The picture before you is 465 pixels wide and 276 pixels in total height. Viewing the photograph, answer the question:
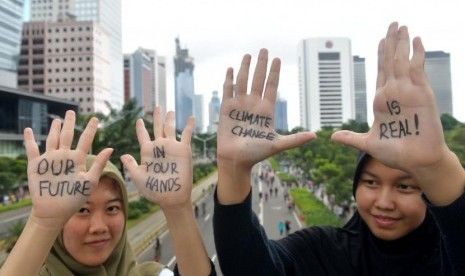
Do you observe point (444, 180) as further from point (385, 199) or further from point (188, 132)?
point (188, 132)

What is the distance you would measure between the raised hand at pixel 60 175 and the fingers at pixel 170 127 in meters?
0.26

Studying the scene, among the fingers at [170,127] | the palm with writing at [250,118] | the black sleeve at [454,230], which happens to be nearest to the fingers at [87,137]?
the fingers at [170,127]

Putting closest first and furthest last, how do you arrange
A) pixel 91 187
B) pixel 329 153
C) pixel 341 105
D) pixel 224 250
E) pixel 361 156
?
pixel 224 250 < pixel 91 187 < pixel 361 156 < pixel 329 153 < pixel 341 105

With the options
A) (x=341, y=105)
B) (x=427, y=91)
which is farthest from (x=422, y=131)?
(x=341, y=105)

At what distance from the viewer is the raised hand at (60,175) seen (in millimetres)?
1651

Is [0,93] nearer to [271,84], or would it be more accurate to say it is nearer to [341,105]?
[271,84]

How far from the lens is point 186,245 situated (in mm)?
1700

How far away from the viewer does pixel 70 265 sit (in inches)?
78.4

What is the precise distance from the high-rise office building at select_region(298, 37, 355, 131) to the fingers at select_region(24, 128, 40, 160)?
90867mm

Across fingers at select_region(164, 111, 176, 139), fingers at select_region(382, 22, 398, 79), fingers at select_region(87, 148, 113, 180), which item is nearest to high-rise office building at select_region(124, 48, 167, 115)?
fingers at select_region(164, 111, 176, 139)

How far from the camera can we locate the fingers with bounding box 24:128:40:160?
1722 mm

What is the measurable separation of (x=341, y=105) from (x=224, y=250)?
92.0m

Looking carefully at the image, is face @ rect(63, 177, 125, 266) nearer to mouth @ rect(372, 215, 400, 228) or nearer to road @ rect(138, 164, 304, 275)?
mouth @ rect(372, 215, 400, 228)

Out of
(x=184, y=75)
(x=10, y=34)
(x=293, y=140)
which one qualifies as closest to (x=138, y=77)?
(x=184, y=75)
